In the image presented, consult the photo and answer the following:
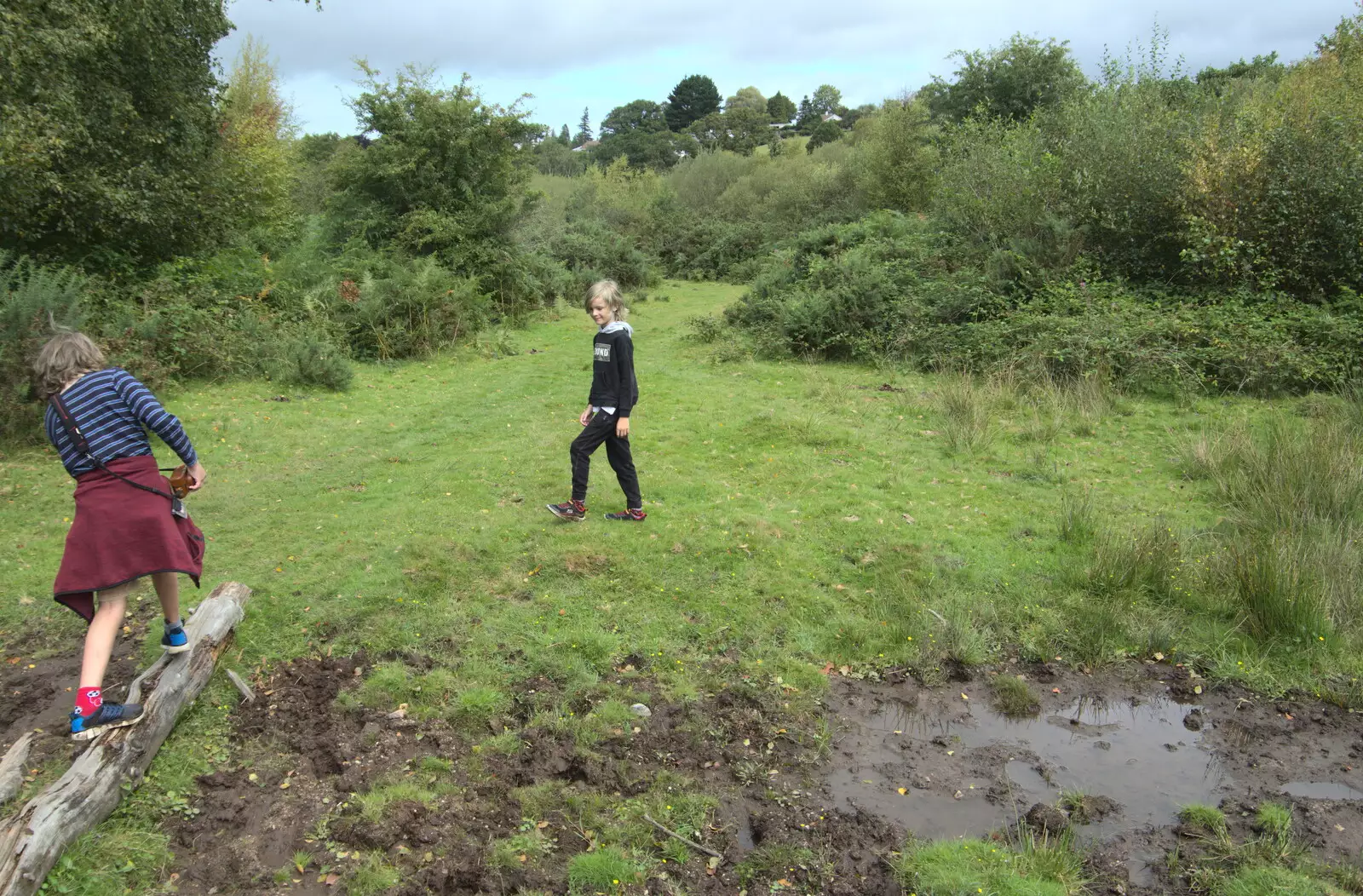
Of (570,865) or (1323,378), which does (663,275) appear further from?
(570,865)

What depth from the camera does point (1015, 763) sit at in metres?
4.51

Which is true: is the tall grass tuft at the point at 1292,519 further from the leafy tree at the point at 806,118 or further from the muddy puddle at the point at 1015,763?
the leafy tree at the point at 806,118

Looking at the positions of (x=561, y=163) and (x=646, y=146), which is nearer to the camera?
(x=561, y=163)

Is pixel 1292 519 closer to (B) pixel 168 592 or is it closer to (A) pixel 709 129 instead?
(B) pixel 168 592

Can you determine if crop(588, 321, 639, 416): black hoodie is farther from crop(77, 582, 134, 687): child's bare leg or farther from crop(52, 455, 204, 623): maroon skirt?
crop(77, 582, 134, 687): child's bare leg

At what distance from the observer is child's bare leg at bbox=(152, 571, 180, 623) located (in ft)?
14.8

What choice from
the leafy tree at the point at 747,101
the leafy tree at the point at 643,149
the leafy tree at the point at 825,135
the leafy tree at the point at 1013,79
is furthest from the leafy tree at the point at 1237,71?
the leafy tree at the point at 747,101

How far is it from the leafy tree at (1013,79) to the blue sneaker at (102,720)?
2867 cm

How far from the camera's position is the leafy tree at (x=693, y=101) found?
338ft

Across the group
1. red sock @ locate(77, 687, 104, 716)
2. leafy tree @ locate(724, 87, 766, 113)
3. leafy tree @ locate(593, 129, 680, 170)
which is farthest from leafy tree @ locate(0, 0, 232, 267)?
leafy tree @ locate(724, 87, 766, 113)

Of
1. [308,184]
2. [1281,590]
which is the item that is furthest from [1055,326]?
[308,184]

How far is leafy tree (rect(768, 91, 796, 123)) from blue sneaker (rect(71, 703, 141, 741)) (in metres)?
113

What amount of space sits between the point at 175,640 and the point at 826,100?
112m

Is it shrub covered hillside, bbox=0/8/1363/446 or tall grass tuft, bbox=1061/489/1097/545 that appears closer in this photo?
tall grass tuft, bbox=1061/489/1097/545
